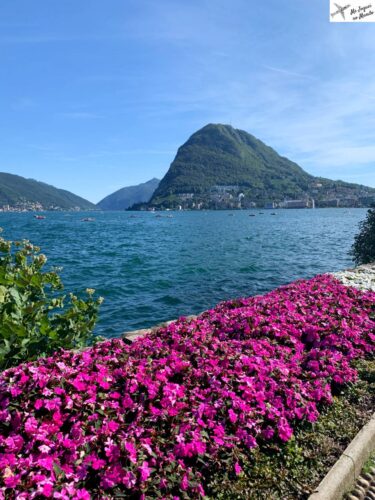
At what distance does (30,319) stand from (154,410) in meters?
2.91

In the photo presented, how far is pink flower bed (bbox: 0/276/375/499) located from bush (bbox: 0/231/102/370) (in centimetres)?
77

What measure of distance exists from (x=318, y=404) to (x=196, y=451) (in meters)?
2.46

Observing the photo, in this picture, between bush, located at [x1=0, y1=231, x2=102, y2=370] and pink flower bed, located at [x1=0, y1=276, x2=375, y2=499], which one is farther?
bush, located at [x1=0, y1=231, x2=102, y2=370]

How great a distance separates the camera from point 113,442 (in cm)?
349

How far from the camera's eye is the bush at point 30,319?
5.14m

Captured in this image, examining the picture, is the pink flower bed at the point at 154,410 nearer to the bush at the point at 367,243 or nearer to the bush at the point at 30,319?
the bush at the point at 30,319

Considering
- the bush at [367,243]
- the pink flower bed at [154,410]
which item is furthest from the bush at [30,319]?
the bush at [367,243]

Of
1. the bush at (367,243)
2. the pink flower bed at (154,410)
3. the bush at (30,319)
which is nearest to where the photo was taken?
the pink flower bed at (154,410)

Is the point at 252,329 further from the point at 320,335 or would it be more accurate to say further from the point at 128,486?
the point at 128,486

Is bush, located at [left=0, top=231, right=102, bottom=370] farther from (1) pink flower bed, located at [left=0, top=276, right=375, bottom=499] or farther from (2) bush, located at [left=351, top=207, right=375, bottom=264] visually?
(2) bush, located at [left=351, top=207, right=375, bottom=264]

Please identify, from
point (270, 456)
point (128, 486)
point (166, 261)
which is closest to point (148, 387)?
point (128, 486)

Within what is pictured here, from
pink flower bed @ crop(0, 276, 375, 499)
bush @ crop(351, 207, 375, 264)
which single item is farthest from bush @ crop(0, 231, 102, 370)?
bush @ crop(351, 207, 375, 264)

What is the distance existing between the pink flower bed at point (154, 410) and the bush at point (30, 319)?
77 cm

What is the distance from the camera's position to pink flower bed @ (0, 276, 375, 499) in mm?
3258
